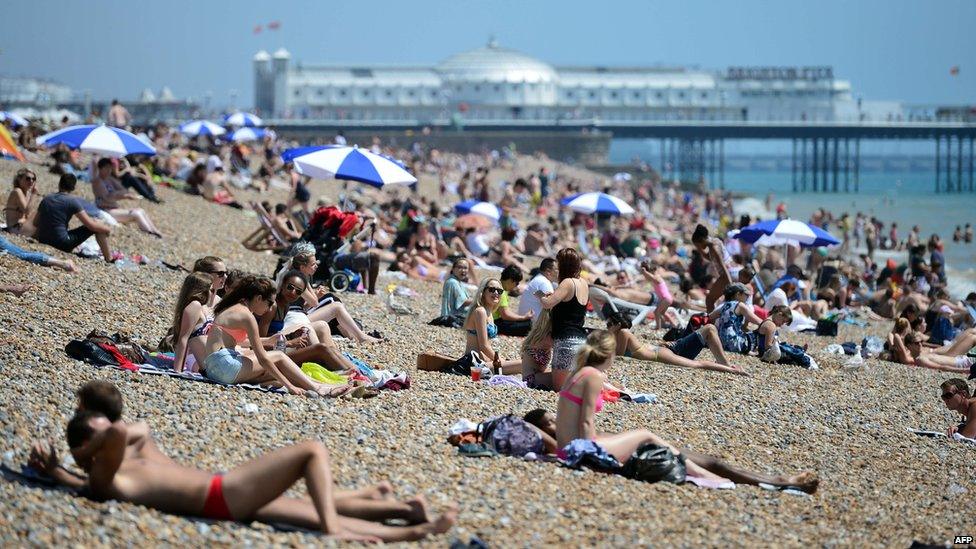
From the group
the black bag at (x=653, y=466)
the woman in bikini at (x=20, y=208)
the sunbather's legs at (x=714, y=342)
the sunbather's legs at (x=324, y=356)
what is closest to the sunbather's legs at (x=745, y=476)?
the black bag at (x=653, y=466)

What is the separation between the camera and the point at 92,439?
15.1 feet

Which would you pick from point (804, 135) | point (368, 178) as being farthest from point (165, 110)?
point (368, 178)

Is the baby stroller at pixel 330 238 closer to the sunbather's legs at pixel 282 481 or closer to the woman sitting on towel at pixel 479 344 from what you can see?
the woman sitting on towel at pixel 479 344

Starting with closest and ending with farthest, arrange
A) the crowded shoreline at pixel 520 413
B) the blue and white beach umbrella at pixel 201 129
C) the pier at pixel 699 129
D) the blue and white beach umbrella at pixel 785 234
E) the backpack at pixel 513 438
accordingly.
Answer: the crowded shoreline at pixel 520 413
the backpack at pixel 513 438
the blue and white beach umbrella at pixel 785 234
the blue and white beach umbrella at pixel 201 129
the pier at pixel 699 129

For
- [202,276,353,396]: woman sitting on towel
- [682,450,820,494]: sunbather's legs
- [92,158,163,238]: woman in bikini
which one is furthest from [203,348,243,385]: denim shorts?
[92,158,163,238]: woman in bikini

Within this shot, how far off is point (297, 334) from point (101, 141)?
21.5 feet

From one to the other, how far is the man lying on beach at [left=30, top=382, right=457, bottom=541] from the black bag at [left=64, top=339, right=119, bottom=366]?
213cm

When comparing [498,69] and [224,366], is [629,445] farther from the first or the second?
[498,69]

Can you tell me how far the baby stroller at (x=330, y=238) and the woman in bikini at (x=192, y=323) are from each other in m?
3.72

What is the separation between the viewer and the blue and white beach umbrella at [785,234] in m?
13.3

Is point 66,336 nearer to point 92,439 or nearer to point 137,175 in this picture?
point 92,439

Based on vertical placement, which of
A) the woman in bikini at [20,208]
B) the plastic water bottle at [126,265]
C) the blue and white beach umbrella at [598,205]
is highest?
the woman in bikini at [20,208]

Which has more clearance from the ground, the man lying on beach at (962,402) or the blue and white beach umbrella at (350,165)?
the blue and white beach umbrella at (350,165)

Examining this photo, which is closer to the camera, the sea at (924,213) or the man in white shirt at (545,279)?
the man in white shirt at (545,279)
